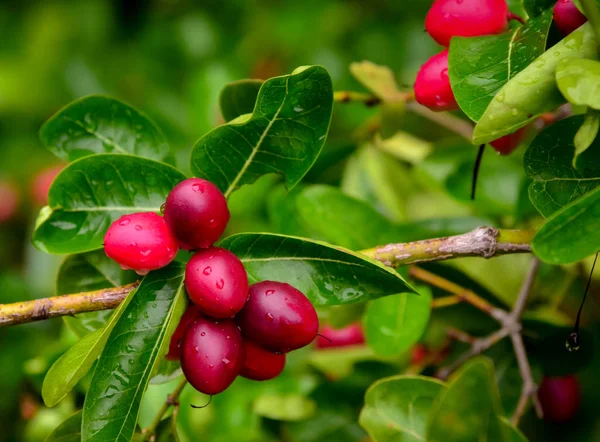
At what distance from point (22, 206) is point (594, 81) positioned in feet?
9.42

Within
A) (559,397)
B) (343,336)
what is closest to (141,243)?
(343,336)

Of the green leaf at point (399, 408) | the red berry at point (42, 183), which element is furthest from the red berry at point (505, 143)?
the red berry at point (42, 183)

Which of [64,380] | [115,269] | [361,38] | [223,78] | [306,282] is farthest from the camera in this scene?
[361,38]

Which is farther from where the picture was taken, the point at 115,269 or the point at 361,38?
the point at 361,38

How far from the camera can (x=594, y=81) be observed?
80 centimetres

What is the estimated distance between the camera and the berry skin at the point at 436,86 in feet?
3.47

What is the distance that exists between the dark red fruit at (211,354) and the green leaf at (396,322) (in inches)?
22.4

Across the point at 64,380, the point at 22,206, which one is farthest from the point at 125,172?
the point at 22,206

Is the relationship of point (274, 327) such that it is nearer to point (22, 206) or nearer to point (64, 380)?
point (64, 380)

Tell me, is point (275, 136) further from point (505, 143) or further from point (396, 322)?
point (396, 322)

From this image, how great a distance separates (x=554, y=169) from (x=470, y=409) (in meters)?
0.36

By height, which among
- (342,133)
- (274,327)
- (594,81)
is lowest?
(342,133)

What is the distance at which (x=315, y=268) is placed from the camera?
39.9 inches

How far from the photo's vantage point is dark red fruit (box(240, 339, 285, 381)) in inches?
40.0
